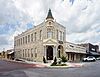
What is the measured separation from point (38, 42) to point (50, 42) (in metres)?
3.97

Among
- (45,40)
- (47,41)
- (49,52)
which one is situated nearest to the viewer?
(47,41)

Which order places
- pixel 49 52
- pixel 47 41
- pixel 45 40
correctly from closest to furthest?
1. pixel 47 41
2. pixel 45 40
3. pixel 49 52

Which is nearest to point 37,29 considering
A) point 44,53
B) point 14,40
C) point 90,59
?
point 44,53

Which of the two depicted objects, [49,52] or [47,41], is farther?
[49,52]

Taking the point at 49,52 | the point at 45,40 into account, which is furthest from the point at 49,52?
the point at 45,40

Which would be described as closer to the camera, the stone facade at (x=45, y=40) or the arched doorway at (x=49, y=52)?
the stone facade at (x=45, y=40)

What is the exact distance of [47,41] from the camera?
49469mm

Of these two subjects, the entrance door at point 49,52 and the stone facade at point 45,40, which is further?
the entrance door at point 49,52

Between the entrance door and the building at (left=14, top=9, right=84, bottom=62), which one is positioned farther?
the entrance door

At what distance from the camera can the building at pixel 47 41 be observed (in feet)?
163

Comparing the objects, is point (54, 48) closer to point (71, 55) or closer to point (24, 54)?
point (71, 55)

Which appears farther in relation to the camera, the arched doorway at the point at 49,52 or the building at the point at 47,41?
the arched doorway at the point at 49,52

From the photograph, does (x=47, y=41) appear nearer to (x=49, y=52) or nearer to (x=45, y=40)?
(x=45, y=40)

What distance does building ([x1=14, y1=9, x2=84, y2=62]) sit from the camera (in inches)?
1960
